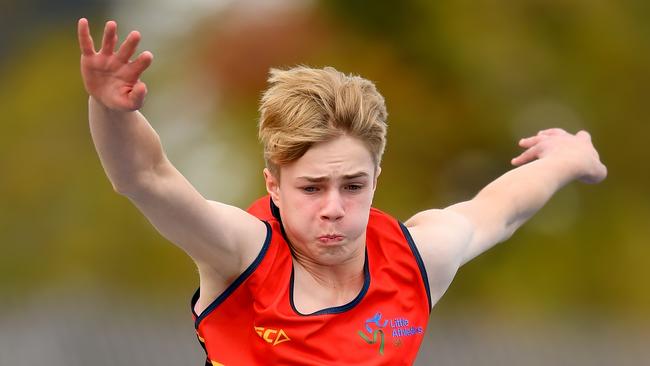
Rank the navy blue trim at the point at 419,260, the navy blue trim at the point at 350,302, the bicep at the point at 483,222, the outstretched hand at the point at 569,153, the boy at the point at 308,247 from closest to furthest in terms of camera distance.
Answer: the boy at the point at 308,247
the navy blue trim at the point at 350,302
the navy blue trim at the point at 419,260
the bicep at the point at 483,222
the outstretched hand at the point at 569,153

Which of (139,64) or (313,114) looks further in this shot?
(313,114)

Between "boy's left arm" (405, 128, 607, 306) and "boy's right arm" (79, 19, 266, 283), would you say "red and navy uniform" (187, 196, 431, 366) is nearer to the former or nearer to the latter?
"boy's right arm" (79, 19, 266, 283)

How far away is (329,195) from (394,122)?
6.83 metres

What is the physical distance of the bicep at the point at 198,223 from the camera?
2.86 meters

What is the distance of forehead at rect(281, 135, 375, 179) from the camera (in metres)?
3.21

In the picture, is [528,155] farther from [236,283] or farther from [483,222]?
[236,283]

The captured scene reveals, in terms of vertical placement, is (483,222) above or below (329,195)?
above

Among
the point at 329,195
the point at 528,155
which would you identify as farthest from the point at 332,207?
the point at 528,155

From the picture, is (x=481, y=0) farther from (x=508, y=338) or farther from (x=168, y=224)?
(x=168, y=224)

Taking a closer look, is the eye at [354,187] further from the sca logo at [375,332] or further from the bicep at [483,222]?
the bicep at [483,222]

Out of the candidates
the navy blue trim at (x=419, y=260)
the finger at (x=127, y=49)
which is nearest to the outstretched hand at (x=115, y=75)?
the finger at (x=127, y=49)

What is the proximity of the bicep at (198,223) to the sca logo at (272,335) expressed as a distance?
8.8 inches

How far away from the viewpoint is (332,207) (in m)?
3.18

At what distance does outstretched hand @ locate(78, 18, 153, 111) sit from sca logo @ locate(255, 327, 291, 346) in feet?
3.26
